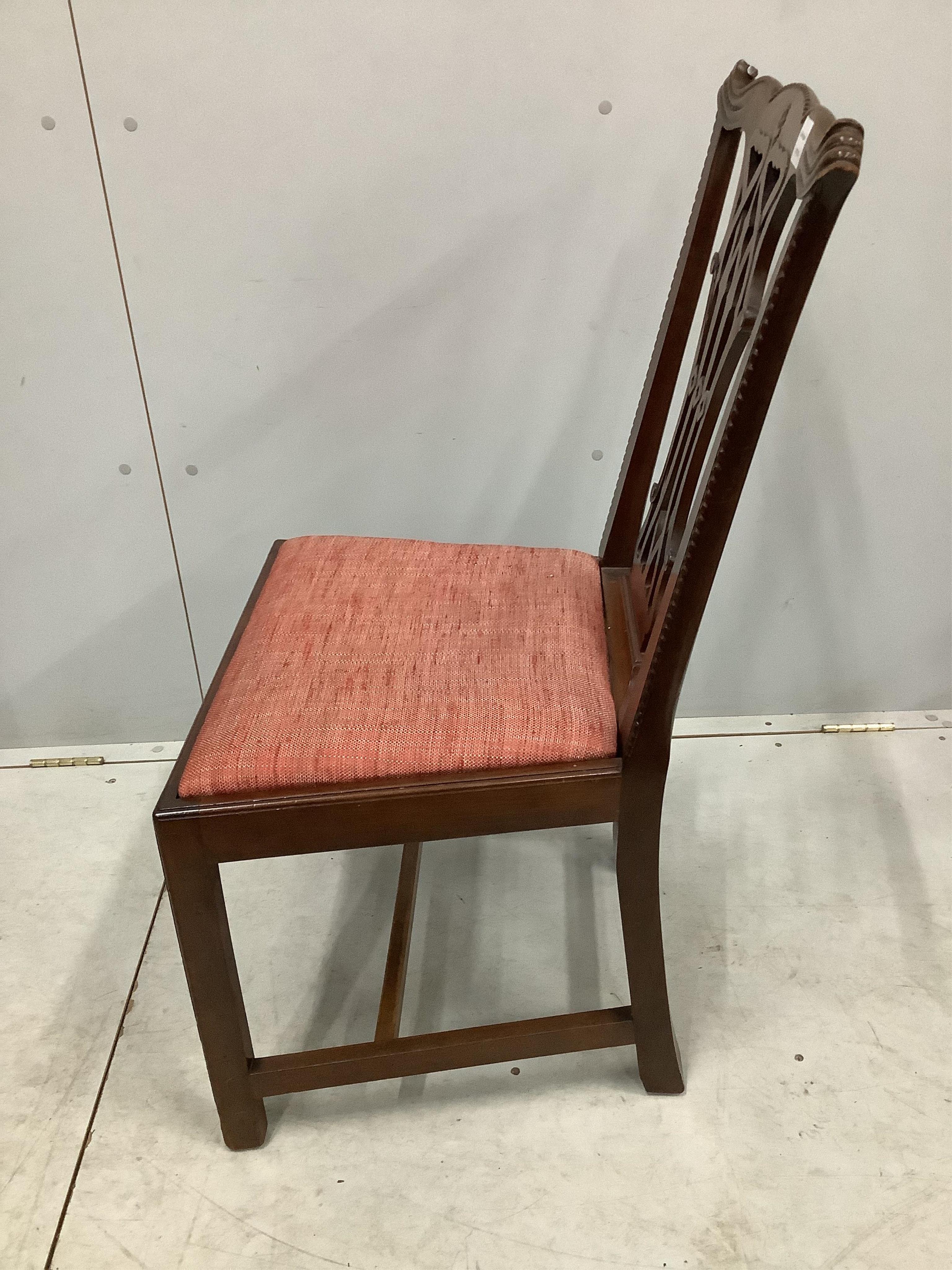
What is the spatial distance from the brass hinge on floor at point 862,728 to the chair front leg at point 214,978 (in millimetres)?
1088

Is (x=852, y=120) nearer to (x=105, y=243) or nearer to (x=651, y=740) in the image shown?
(x=651, y=740)

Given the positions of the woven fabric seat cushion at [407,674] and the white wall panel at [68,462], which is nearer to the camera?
the woven fabric seat cushion at [407,674]

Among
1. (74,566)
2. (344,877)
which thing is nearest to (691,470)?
(344,877)

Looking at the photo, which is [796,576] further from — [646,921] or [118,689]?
[118,689]

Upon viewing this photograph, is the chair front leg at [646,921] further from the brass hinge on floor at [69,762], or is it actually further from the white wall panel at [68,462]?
the brass hinge on floor at [69,762]

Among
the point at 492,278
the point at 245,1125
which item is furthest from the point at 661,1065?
the point at 492,278

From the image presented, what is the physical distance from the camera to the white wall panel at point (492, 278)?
1175 mm

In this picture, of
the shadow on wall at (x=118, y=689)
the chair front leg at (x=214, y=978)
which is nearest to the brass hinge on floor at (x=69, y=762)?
the shadow on wall at (x=118, y=689)

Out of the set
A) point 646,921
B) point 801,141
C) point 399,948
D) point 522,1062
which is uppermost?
point 801,141

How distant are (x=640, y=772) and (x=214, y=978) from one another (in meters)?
0.44

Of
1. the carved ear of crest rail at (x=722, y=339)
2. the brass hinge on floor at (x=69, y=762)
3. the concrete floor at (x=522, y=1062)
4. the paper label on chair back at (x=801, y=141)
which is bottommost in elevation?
the concrete floor at (x=522, y=1062)

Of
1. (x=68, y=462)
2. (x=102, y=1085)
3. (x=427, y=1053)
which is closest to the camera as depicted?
(x=427, y=1053)

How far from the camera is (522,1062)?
109cm

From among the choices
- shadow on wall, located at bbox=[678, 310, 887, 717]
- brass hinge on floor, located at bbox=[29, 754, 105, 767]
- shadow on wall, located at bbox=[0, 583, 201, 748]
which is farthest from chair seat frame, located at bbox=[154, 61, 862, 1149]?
brass hinge on floor, located at bbox=[29, 754, 105, 767]
